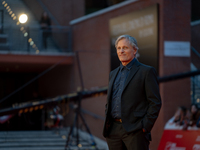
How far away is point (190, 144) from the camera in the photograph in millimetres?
5973

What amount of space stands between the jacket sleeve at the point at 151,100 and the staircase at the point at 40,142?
574 cm

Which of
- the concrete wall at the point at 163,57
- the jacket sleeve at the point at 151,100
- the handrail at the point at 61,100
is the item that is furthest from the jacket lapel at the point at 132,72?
the handrail at the point at 61,100

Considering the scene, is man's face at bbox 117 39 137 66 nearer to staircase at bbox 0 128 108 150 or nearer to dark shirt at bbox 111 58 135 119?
dark shirt at bbox 111 58 135 119

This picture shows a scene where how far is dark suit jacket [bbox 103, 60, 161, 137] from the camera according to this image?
292 cm

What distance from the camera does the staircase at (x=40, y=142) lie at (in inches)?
358

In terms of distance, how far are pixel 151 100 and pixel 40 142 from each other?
7.63m

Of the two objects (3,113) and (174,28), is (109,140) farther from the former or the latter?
(174,28)

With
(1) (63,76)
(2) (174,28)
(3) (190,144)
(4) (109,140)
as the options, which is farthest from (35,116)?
(4) (109,140)

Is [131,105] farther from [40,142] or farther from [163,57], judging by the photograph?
[40,142]

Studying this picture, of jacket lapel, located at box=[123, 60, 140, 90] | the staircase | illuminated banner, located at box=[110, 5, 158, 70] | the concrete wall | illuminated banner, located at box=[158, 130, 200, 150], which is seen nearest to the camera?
jacket lapel, located at box=[123, 60, 140, 90]

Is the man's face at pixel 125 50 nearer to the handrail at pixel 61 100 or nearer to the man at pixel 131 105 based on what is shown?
the man at pixel 131 105

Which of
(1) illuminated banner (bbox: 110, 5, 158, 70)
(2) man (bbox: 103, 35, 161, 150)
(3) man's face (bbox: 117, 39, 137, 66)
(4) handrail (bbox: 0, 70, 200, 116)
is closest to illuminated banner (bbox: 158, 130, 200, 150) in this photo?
(4) handrail (bbox: 0, 70, 200, 116)

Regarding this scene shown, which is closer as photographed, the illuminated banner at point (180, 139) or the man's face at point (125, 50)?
the man's face at point (125, 50)

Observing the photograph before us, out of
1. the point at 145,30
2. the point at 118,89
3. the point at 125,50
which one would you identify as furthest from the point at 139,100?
the point at 145,30
